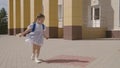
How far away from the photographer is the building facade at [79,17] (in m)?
24.3

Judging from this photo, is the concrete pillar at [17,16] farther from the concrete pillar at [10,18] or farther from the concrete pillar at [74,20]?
the concrete pillar at [74,20]

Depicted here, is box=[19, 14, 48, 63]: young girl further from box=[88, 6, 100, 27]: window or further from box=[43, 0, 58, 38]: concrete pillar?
box=[88, 6, 100, 27]: window

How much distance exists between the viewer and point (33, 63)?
1098cm

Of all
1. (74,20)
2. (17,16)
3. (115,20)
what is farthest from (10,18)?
(74,20)

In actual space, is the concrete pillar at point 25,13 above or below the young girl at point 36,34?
above

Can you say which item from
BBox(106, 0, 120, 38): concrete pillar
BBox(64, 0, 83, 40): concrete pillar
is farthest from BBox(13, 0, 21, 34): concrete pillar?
BBox(64, 0, 83, 40): concrete pillar

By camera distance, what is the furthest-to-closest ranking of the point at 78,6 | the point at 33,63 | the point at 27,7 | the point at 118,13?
the point at 27,7
the point at 118,13
the point at 78,6
the point at 33,63

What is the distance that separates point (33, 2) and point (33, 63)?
72.9 ft

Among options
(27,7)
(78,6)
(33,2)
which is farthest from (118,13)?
(27,7)

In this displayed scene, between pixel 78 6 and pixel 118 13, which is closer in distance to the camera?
pixel 78 6

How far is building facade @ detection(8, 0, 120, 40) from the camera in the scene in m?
24.3

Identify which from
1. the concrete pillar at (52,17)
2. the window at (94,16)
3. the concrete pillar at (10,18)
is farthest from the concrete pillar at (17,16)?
the concrete pillar at (52,17)

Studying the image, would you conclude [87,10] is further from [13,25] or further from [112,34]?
[13,25]

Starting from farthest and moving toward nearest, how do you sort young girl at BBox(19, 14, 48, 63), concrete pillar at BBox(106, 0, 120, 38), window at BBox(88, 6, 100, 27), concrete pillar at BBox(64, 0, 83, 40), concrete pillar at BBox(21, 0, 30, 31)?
1. concrete pillar at BBox(21, 0, 30, 31)
2. window at BBox(88, 6, 100, 27)
3. concrete pillar at BBox(106, 0, 120, 38)
4. concrete pillar at BBox(64, 0, 83, 40)
5. young girl at BBox(19, 14, 48, 63)
